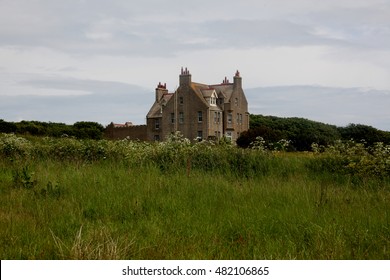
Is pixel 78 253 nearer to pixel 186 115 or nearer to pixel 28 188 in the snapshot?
pixel 28 188

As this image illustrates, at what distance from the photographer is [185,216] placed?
24.5 feet

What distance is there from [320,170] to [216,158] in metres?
3.41

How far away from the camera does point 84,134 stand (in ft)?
146

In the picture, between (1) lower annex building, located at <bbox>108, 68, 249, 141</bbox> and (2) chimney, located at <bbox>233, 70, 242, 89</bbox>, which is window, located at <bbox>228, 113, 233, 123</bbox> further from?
(2) chimney, located at <bbox>233, 70, 242, 89</bbox>

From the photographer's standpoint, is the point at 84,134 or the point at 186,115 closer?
the point at 84,134

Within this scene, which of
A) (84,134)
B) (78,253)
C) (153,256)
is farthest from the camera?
(84,134)

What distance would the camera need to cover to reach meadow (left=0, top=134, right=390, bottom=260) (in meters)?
5.75

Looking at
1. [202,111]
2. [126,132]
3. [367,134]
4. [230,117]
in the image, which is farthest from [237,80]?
[367,134]

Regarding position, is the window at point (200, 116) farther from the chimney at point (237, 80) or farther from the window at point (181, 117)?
the chimney at point (237, 80)

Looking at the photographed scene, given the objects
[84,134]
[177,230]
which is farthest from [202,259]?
[84,134]

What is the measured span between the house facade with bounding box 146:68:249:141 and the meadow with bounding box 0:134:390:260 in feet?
142

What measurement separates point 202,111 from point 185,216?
49.1 m

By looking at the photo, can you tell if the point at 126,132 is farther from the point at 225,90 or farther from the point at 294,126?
the point at 294,126

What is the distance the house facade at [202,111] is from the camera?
56625mm
